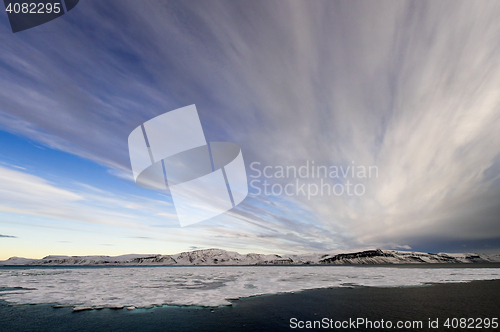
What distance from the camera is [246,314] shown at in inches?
602

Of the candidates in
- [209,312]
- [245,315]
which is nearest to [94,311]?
[209,312]

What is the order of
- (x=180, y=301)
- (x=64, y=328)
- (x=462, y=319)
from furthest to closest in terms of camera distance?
(x=180, y=301)
(x=462, y=319)
(x=64, y=328)

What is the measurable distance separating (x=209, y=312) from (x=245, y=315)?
2863mm

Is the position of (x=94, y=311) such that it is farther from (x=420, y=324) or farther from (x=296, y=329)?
(x=420, y=324)

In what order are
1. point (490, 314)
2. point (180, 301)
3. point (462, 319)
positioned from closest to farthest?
point (462, 319), point (490, 314), point (180, 301)

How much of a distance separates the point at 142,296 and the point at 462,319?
25913 millimetres

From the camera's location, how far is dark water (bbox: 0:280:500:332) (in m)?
12.7

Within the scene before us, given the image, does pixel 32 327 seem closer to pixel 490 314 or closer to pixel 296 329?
pixel 296 329

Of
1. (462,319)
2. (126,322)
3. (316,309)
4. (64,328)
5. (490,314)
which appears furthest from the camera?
(316,309)

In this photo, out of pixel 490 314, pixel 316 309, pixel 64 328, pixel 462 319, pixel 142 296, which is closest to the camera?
pixel 64 328

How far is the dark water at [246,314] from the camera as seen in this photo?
1266 cm

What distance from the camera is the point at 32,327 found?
12.3m

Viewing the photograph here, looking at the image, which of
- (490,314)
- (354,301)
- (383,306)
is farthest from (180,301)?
(490,314)

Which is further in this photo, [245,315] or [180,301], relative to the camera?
[180,301]
